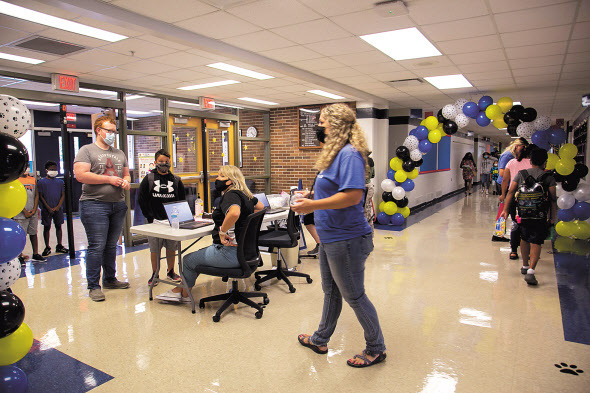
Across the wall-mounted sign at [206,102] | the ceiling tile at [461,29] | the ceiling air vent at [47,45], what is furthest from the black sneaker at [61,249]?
the ceiling tile at [461,29]

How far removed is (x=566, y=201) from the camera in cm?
520

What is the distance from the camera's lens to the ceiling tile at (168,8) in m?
2.92

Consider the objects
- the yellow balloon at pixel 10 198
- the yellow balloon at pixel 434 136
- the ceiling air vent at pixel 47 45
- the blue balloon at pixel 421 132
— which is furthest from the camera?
the blue balloon at pixel 421 132

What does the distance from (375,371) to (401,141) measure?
7.46 meters

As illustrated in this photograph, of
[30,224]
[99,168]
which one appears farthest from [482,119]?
[30,224]

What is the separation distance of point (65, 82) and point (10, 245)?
3.88 metres

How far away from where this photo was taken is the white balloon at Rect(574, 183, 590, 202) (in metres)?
5.07

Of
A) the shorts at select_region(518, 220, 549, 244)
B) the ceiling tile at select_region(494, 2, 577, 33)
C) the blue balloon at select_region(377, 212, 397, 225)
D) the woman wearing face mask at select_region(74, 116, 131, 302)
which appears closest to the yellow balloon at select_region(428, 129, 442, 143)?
the blue balloon at select_region(377, 212, 397, 225)

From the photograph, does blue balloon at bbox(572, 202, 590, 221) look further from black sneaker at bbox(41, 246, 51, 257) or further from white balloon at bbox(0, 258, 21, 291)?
black sneaker at bbox(41, 246, 51, 257)

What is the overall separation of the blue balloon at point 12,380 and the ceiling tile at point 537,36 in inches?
178

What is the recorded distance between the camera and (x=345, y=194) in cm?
215

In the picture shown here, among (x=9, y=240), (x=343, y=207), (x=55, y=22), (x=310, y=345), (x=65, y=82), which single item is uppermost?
(x=55, y=22)

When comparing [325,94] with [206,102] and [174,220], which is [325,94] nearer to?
[206,102]

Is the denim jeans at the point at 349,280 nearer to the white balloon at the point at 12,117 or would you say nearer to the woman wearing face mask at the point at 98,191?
the white balloon at the point at 12,117
